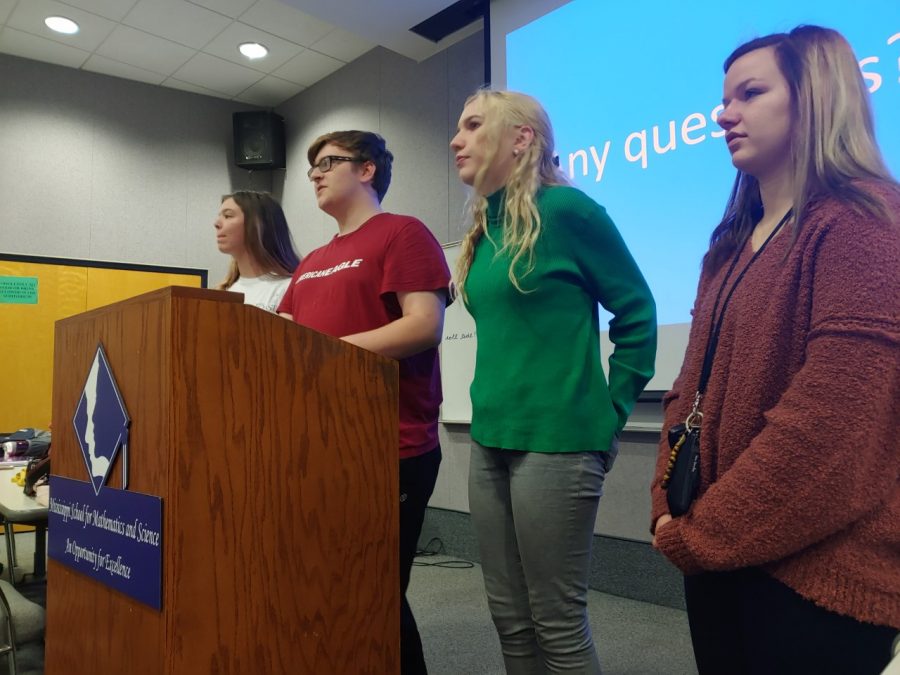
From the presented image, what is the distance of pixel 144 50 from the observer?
4668 millimetres

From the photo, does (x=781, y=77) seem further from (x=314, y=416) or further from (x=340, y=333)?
(x=340, y=333)

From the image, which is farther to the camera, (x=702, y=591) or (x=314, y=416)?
(x=314, y=416)

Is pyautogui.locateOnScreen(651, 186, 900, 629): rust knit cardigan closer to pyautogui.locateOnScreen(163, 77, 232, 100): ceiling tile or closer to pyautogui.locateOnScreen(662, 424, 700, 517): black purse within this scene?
pyautogui.locateOnScreen(662, 424, 700, 517): black purse

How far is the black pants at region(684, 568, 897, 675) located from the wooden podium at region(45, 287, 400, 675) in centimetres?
48

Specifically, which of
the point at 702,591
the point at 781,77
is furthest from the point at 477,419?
the point at 781,77

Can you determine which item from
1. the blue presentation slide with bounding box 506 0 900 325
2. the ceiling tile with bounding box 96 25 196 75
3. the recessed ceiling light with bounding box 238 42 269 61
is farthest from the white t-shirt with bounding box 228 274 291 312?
the ceiling tile with bounding box 96 25 196 75

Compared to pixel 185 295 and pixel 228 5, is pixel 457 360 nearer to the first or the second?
pixel 228 5

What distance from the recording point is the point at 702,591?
0.90 m

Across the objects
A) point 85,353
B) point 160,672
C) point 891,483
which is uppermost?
point 85,353

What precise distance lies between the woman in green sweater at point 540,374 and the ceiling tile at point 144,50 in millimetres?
4072

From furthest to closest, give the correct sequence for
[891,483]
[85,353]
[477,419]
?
[477,419] → [85,353] → [891,483]

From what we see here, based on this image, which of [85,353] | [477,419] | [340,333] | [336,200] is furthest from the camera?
[336,200]

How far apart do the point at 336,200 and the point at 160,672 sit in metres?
1.05

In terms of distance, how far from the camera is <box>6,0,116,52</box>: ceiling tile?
413 cm
